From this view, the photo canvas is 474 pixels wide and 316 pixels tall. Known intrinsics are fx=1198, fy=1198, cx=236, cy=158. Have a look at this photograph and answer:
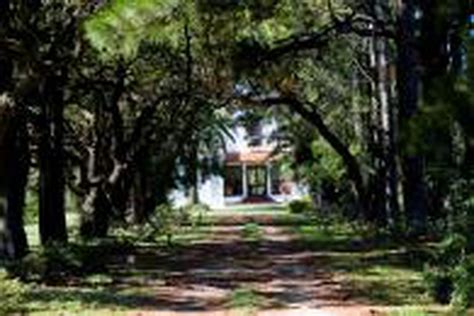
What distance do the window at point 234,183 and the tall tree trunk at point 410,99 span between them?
69.9m

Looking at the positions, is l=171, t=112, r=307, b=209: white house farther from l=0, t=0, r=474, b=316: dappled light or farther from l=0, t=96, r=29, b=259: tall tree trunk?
l=0, t=96, r=29, b=259: tall tree trunk

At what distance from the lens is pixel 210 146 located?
71312 millimetres

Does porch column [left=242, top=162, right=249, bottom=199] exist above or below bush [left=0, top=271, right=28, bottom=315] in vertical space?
above

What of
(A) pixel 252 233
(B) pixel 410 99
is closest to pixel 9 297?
(B) pixel 410 99

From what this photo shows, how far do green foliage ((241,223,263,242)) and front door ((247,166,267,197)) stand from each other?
5185cm

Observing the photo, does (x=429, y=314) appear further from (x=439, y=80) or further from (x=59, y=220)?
(x=59, y=220)

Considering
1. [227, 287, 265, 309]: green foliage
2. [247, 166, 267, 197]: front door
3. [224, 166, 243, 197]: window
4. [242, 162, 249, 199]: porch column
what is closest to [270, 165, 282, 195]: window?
[247, 166, 267, 197]: front door

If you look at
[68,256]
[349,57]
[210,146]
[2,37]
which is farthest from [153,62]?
Answer: [210,146]

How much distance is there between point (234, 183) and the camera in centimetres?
10106

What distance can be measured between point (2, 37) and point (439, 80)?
363 inches

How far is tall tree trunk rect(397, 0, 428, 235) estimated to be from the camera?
22.9 m

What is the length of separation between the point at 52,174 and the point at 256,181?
7454 cm

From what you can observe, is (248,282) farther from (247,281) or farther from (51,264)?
(51,264)

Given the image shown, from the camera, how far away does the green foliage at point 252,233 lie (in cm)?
3847
